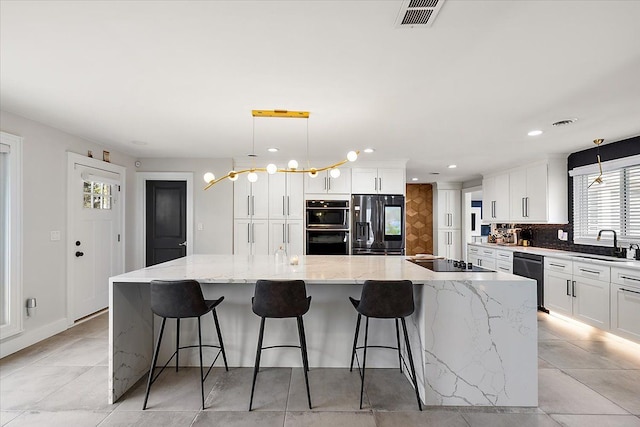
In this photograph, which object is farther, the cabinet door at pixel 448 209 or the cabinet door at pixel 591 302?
the cabinet door at pixel 448 209

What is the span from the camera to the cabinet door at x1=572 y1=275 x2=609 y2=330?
3576 mm

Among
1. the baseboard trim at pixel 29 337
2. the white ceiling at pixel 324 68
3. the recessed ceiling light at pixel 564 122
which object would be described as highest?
the white ceiling at pixel 324 68

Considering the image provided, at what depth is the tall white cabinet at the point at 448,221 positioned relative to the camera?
8086 mm

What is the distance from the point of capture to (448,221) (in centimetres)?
811

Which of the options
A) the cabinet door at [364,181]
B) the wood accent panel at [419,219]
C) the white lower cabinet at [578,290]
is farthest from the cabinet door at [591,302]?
the wood accent panel at [419,219]

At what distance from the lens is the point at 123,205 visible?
4875 millimetres

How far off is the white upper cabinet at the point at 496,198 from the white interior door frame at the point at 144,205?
5.44 metres

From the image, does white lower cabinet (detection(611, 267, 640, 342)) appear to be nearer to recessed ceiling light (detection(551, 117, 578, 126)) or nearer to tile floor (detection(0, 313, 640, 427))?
tile floor (detection(0, 313, 640, 427))

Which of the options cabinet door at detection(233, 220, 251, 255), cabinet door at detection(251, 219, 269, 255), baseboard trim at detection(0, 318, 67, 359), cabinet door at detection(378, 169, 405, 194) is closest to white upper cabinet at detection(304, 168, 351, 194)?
cabinet door at detection(378, 169, 405, 194)

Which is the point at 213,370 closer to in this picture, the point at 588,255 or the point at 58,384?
the point at 58,384

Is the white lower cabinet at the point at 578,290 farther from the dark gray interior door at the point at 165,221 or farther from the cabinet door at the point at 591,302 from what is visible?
the dark gray interior door at the point at 165,221

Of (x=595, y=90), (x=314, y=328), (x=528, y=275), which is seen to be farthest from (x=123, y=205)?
(x=528, y=275)

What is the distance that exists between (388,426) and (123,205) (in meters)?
4.64

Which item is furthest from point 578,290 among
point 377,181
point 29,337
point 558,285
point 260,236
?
point 29,337
